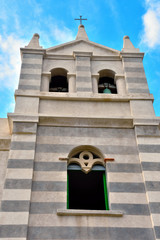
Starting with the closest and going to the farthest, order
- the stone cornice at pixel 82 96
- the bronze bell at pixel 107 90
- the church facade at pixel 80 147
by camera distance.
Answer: the church facade at pixel 80 147 → the stone cornice at pixel 82 96 → the bronze bell at pixel 107 90

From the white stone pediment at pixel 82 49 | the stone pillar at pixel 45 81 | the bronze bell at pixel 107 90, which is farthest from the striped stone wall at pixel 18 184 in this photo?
the white stone pediment at pixel 82 49

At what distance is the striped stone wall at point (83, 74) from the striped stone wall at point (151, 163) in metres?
3.11

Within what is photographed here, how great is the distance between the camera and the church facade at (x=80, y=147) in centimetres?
942

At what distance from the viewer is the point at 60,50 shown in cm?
1557

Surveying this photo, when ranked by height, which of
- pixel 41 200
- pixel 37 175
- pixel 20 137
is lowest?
pixel 41 200

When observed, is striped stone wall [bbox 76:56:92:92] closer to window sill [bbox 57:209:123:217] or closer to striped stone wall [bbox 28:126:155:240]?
striped stone wall [bbox 28:126:155:240]

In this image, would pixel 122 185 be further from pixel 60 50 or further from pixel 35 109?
pixel 60 50

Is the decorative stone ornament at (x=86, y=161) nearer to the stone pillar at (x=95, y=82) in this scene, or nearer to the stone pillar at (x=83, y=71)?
the stone pillar at (x=83, y=71)

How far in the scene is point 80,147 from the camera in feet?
37.7

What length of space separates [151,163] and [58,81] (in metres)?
6.78

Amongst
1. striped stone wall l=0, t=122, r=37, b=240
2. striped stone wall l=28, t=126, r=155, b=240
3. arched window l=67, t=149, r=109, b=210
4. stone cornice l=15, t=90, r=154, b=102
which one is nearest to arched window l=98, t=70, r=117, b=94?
stone cornice l=15, t=90, r=154, b=102

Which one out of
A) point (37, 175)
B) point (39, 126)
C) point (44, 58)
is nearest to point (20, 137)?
point (39, 126)

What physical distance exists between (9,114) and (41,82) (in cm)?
268

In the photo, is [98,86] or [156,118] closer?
[156,118]
